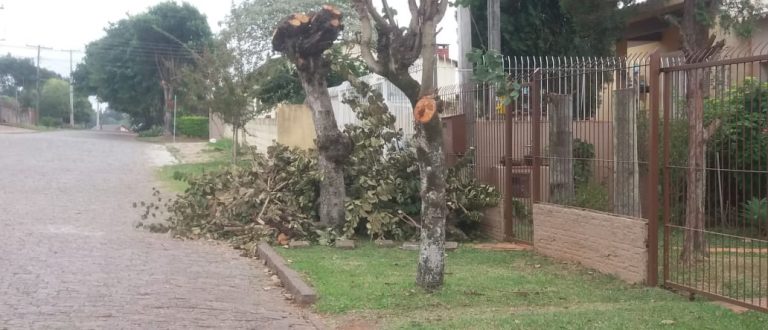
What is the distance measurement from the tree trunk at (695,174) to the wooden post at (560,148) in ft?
→ 5.80

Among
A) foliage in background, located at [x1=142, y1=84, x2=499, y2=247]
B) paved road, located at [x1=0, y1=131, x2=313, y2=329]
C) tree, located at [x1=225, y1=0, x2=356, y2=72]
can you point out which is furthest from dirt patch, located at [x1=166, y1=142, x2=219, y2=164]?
foliage in background, located at [x1=142, y1=84, x2=499, y2=247]

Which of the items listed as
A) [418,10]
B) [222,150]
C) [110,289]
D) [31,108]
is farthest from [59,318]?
[31,108]

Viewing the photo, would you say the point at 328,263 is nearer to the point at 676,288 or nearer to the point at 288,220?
the point at 288,220

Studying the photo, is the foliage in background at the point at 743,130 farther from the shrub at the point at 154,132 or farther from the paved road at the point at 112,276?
the shrub at the point at 154,132

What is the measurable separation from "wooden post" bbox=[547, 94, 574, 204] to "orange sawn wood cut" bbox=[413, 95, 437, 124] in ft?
9.76

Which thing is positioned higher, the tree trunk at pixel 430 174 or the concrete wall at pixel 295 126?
the concrete wall at pixel 295 126

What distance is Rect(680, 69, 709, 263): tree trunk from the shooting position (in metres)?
7.48

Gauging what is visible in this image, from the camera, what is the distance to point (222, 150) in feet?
117

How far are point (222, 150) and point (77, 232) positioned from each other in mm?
23493

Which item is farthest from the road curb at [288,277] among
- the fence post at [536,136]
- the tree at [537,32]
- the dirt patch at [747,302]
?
the tree at [537,32]

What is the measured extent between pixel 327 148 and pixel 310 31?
1731 mm

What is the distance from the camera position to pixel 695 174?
309 inches

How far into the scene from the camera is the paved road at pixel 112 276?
22.9 ft

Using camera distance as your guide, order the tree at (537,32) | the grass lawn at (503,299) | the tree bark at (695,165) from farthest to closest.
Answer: the tree at (537,32)
the tree bark at (695,165)
the grass lawn at (503,299)
